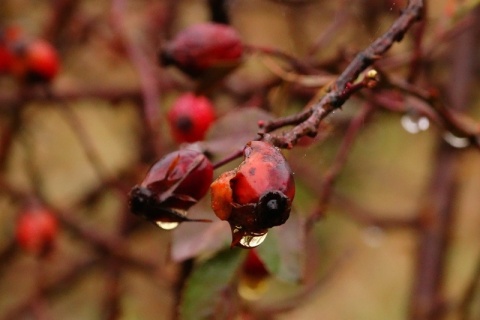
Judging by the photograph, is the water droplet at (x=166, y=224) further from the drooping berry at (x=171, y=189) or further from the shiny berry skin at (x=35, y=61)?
the shiny berry skin at (x=35, y=61)

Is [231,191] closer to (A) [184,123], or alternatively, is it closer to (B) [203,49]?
(B) [203,49]

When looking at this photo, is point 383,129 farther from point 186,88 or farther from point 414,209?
point 186,88

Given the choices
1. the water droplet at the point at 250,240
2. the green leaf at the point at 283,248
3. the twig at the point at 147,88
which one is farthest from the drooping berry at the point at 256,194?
the twig at the point at 147,88

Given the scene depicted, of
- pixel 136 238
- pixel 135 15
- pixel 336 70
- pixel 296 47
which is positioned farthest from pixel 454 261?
pixel 135 15

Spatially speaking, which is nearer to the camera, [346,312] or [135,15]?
[346,312]

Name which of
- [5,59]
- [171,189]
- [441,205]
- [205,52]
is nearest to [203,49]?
[205,52]
